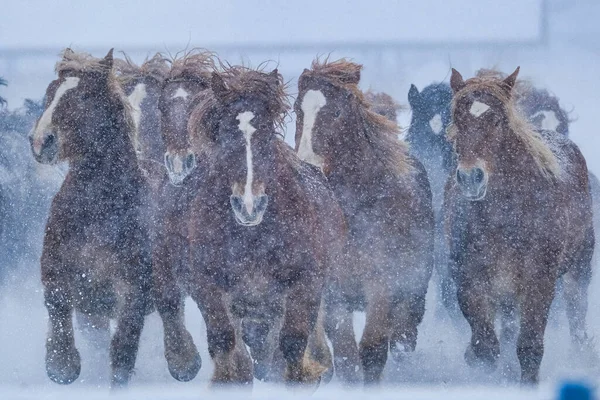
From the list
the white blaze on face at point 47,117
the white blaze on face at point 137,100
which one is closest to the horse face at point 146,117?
the white blaze on face at point 137,100

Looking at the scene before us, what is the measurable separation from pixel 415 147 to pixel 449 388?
3.18ft

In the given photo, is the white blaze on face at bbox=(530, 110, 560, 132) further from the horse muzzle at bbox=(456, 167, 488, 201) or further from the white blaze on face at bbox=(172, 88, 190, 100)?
the white blaze on face at bbox=(172, 88, 190, 100)

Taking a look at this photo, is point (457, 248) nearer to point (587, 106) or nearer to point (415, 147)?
point (415, 147)

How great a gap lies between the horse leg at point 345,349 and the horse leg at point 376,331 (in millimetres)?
132

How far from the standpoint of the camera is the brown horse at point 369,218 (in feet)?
8.62

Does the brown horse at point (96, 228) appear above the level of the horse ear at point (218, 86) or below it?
below

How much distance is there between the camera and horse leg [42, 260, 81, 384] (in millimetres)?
2654

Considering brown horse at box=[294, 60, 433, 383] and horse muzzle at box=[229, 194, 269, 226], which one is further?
brown horse at box=[294, 60, 433, 383]

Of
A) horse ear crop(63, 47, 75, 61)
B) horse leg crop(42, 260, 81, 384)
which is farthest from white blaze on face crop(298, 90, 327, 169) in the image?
horse leg crop(42, 260, 81, 384)

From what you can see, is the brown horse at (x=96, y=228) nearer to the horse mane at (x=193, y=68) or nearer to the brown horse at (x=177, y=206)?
the brown horse at (x=177, y=206)

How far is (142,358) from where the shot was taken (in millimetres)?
2795

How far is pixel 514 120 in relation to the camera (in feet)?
8.59

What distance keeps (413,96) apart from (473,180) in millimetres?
611

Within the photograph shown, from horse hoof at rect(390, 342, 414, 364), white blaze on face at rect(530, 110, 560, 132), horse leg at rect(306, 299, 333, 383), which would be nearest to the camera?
horse leg at rect(306, 299, 333, 383)
